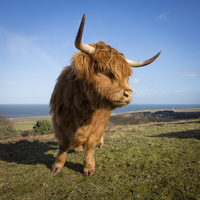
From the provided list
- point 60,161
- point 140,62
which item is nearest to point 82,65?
point 140,62

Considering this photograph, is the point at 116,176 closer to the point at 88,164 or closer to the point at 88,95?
the point at 88,164

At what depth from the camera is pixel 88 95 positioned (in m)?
2.39

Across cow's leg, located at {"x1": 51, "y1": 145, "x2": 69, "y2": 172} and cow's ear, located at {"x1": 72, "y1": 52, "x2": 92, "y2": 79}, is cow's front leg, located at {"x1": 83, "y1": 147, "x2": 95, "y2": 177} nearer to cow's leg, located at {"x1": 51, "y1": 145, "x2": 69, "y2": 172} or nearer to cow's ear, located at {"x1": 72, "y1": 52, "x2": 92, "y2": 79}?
cow's leg, located at {"x1": 51, "y1": 145, "x2": 69, "y2": 172}

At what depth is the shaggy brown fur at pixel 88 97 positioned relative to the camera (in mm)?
2244

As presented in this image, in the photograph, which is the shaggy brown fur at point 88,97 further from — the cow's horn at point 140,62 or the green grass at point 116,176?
the cow's horn at point 140,62

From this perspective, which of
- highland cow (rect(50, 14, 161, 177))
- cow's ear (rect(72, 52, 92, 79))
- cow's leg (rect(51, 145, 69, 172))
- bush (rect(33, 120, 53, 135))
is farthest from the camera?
bush (rect(33, 120, 53, 135))

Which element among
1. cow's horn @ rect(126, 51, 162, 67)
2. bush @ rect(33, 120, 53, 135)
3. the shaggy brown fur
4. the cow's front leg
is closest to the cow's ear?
the shaggy brown fur

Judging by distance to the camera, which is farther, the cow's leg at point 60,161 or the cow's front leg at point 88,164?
the cow's leg at point 60,161

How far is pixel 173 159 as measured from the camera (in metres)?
3.02

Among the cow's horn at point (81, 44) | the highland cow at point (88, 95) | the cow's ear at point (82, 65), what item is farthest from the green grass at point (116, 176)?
the cow's horn at point (81, 44)

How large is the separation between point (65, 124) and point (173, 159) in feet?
7.15

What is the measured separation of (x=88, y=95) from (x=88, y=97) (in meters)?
0.03

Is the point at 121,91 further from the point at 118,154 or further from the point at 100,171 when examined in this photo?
the point at 118,154

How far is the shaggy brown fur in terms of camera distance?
2.24 meters
